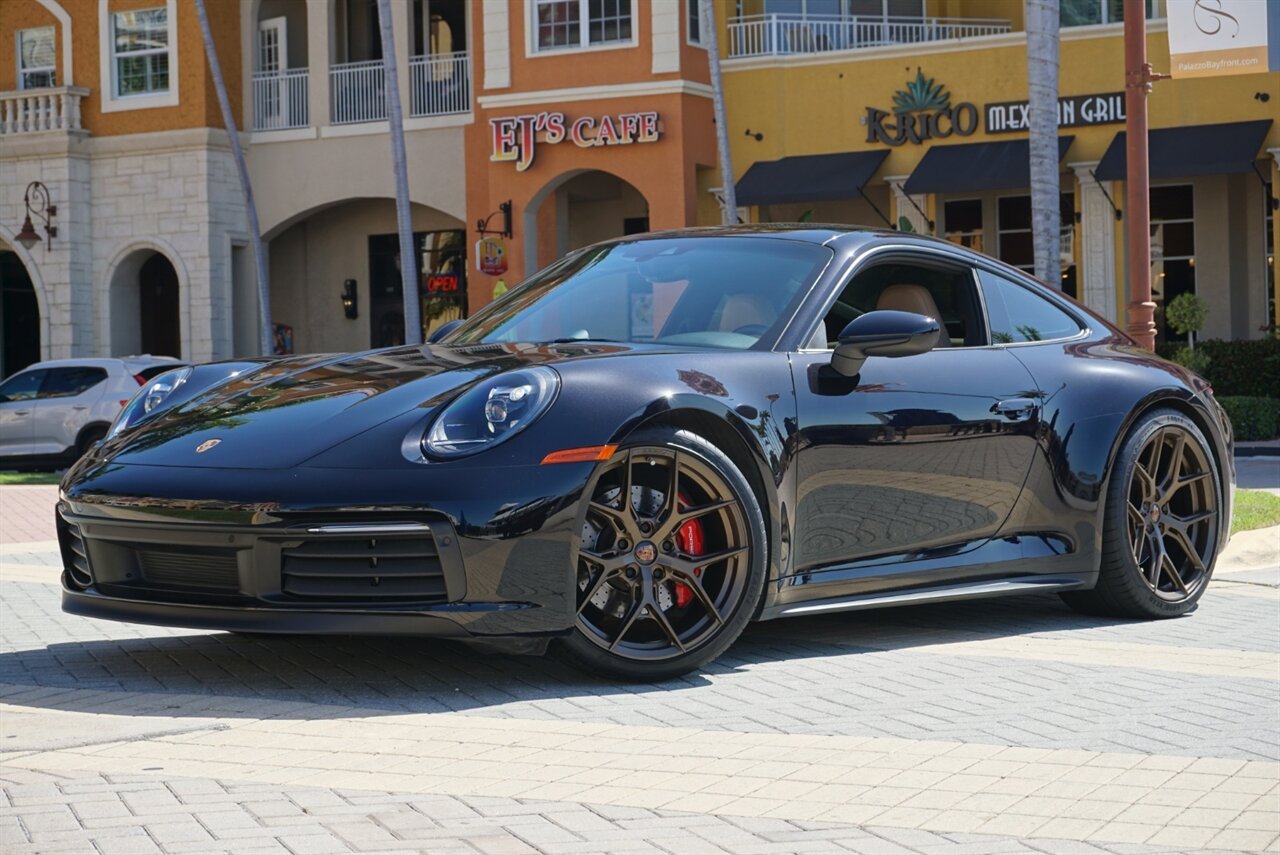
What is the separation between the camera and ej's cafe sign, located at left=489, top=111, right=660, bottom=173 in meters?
29.8

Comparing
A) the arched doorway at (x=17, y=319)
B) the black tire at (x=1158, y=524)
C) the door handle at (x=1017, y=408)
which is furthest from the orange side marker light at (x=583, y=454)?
the arched doorway at (x=17, y=319)

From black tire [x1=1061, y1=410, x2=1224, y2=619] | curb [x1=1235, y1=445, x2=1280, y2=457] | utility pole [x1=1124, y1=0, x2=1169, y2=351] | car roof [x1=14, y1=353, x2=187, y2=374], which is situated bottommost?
curb [x1=1235, y1=445, x2=1280, y2=457]

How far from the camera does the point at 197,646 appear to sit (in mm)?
6668

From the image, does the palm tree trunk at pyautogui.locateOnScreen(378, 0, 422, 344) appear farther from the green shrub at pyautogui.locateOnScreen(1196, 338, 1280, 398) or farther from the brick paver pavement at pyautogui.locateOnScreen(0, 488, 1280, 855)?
the brick paver pavement at pyautogui.locateOnScreen(0, 488, 1280, 855)

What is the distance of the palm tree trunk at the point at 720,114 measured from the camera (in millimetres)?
27125

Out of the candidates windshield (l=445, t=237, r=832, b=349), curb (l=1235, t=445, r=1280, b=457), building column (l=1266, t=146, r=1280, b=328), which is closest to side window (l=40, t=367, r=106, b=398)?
curb (l=1235, t=445, r=1280, b=457)

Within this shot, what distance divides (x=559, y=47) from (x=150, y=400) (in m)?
24.7

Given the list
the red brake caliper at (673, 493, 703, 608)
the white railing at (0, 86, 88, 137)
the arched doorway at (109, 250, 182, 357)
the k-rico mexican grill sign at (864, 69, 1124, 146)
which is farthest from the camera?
the arched doorway at (109, 250, 182, 357)

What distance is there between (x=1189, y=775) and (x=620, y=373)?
81.4 inches

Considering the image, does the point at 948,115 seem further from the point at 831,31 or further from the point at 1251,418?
the point at 1251,418

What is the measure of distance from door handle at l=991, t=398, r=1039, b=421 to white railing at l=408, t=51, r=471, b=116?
27183 mm

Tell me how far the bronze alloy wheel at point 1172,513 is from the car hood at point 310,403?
2.29 m

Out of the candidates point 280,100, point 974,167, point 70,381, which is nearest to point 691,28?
point 974,167

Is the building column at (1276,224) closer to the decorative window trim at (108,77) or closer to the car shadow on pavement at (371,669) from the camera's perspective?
the decorative window trim at (108,77)
